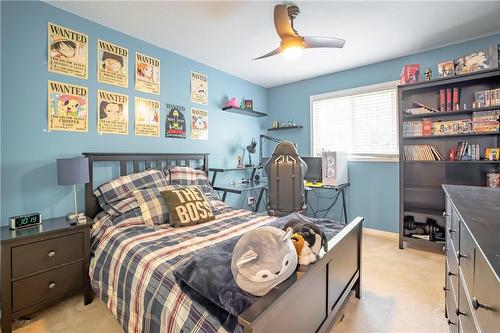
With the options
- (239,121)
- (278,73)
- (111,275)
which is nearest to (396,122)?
(278,73)

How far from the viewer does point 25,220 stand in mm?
1759

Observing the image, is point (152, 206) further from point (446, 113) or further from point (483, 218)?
point (446, 113)

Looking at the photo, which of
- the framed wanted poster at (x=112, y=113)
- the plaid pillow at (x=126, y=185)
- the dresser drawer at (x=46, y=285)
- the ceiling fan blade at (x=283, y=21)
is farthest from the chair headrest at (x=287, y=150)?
the dresser drawer at (x=46, y=285)

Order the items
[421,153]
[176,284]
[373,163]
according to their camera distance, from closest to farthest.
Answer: [176,284], [421,153], [373,163]

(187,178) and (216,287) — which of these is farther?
(187,178)

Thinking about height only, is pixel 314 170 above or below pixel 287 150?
below

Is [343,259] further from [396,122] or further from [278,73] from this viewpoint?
[278,73]

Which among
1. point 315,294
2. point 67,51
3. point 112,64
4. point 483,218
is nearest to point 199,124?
point 112,64

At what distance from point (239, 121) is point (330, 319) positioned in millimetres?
3107

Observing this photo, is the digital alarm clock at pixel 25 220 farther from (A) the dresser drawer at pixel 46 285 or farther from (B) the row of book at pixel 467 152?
(B) the row of book at pixel 467 152

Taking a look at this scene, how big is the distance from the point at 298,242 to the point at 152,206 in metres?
1.42

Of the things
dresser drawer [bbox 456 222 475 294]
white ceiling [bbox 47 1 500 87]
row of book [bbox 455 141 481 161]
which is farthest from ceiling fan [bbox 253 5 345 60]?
row of book [bbox 455 141 481 161]

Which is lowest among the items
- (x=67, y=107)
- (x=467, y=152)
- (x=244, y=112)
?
(x=467, y=152)

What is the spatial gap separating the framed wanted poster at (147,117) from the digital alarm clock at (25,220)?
118cm
